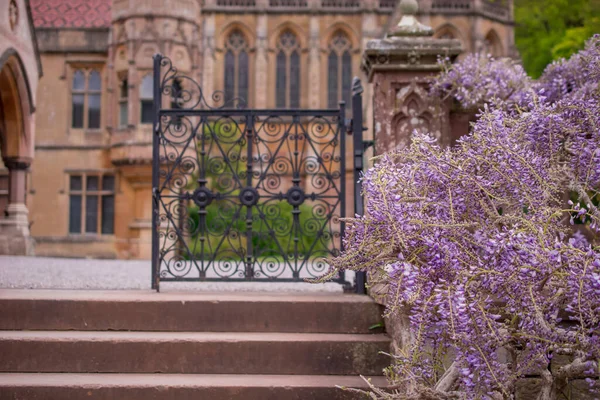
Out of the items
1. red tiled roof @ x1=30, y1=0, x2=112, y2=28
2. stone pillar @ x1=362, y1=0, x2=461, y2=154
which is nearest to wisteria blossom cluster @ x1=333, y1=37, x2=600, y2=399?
stone pillar @ x1=362, y1=0, x2=461, y2=154

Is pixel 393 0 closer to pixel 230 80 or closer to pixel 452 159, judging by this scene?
pixel 230 80

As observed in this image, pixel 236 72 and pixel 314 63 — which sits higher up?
pixel 314 63

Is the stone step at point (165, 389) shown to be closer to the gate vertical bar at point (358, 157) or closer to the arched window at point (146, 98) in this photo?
the gate vertical bar at point (358, 157)

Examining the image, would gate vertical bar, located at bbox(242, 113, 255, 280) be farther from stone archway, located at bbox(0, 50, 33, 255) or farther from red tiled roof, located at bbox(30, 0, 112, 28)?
red tiled roof, located at bbox(30, 0, 112, 28)

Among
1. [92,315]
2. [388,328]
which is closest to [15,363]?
[92,315]

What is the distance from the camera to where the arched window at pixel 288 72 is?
86.9 ft

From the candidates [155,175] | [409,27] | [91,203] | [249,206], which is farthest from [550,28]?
[155,175]

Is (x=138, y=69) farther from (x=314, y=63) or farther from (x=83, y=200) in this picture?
(x=314, y=63)

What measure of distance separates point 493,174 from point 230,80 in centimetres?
2365

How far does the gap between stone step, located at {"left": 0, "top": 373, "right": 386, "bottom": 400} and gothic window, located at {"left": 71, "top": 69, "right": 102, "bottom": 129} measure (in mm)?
19973

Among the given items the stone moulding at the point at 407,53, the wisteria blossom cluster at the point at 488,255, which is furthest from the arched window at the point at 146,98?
the wisteria blossom cluster at the point at 488,255

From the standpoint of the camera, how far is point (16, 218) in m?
15.0

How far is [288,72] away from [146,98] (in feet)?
23.8

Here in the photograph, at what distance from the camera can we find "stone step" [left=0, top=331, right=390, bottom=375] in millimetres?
4797
